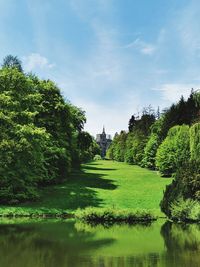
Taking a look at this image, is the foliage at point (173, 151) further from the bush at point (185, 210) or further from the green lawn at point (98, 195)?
the bush at point (185, 210)

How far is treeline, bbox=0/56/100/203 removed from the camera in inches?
1457

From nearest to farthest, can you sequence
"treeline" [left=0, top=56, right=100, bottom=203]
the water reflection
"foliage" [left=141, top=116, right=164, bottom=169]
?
the water reflection
"treeline" [left=0, top=56, right=100, bottom=203]
"foliage" [left=141, top=116, right=164, bottom=169]

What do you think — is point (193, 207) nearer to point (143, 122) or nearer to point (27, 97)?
point (27, 97)

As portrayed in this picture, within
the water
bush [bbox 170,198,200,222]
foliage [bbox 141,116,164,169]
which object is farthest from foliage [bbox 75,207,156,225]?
foliage [bbox 141,116,164,169]

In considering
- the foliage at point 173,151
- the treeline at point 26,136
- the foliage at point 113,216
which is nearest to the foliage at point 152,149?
the foliage at point 173,151

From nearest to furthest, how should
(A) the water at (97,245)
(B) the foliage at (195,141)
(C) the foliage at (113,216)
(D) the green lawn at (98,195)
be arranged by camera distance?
(A) the water at (97,245) < (C) the foliage at (113,216) < (B) the foliage at (195,141) < (D) the green lawn at (98,195)

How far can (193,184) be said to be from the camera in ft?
96.9

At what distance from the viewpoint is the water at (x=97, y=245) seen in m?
15.3

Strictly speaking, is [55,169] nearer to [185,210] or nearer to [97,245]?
[185,210]

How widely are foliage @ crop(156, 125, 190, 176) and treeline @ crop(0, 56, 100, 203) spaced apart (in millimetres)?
17011

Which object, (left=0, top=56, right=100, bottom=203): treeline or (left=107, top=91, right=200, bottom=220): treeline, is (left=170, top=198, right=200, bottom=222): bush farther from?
(left=0, top=56, right=100, bottom=203): treeline

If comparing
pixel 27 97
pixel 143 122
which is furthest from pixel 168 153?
pixel 143 122

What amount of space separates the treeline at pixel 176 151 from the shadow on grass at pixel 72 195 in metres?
8.58

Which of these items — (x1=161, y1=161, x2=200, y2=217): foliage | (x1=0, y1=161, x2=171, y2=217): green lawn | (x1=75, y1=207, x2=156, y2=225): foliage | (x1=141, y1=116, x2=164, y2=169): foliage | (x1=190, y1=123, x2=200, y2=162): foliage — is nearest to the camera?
(x1=161, y1=161, x2=200, y2=217): foliage
